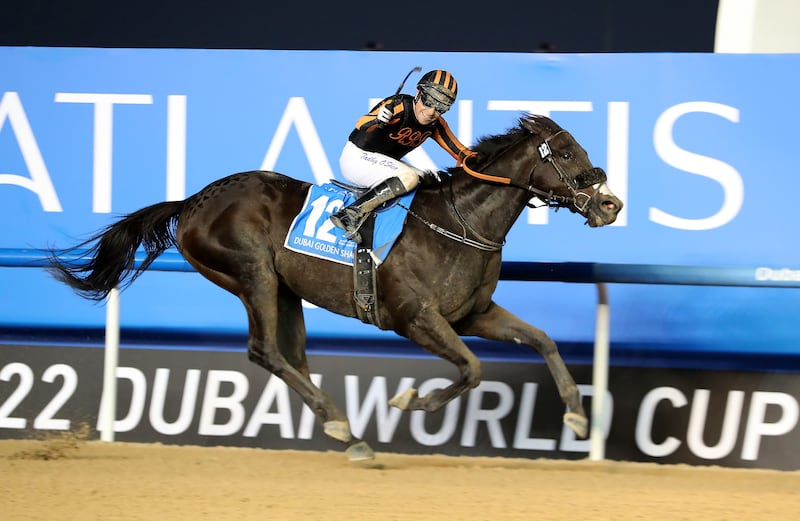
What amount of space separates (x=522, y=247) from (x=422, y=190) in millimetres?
1043

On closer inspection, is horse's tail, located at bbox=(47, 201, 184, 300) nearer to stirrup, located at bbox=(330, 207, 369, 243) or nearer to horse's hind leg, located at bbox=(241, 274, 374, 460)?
horse's hind leg, located at bbox=(241, 274, 374, 460)

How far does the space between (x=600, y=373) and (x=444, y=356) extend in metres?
0.94

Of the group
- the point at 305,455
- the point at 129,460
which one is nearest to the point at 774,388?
the point at 305,455

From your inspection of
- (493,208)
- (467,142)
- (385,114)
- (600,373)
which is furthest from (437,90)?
(600,373)

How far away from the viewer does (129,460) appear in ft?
18.6

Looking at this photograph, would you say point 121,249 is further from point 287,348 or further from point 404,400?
point 404,400

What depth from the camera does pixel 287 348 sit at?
577 centimetres

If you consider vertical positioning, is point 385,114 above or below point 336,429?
above

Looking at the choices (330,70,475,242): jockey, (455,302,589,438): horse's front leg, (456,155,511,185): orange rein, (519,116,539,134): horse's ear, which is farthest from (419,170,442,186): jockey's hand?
(455,302,589,438): horse's front leg

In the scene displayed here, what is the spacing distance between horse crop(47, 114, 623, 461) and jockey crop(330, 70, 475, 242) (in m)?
0.17

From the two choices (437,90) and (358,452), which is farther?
(358,452)

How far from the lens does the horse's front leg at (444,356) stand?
5.16 meters

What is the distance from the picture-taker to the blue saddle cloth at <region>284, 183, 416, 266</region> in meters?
5.34

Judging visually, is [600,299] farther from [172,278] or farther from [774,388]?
[172,278]
